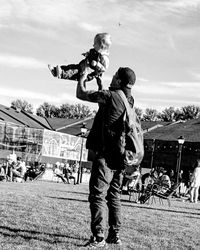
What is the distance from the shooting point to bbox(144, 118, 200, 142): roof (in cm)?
5734

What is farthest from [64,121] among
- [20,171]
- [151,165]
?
[20,171]

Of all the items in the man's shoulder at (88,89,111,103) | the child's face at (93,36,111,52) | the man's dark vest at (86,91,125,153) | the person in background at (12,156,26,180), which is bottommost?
the person in background at (12,156,26,180)

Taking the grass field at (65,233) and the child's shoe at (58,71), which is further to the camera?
the grass field at (65,233)

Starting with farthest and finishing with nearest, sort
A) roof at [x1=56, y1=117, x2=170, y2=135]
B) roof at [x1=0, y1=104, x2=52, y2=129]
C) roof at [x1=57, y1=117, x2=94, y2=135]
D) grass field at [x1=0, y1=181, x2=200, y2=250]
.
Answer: roof at [x1=57, y1=117, x2=94, y2=135]
roof at [x1=56, y1=117, x2=170, y2=135]
roof at [x1=0, y1=104, x2=52, y2=129]
grass field at [x1=0, y1=181, x2=200, y2=250]

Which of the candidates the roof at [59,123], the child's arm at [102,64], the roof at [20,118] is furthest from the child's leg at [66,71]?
the roof at [59,123]

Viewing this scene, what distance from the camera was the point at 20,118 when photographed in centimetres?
7025

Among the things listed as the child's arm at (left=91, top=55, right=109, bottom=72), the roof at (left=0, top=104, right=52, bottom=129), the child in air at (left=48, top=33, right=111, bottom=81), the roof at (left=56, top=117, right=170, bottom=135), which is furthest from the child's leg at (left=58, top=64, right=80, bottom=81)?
the roof at (left=56, top=117, right=170, bottom=135)

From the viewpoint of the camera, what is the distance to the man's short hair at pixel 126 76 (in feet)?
16.8

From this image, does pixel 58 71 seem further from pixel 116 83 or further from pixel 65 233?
pixel 65 233

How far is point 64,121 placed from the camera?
82.9 m

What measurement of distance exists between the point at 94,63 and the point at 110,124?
0.64 meters

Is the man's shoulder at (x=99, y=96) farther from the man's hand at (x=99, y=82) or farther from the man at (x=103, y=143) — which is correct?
the man's hand at (x=99, y=82)

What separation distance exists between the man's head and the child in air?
0.18 meters

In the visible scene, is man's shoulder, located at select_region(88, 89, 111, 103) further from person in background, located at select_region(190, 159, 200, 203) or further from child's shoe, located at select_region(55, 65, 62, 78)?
person in background, located at select_region(190, 159, 200, 203)
